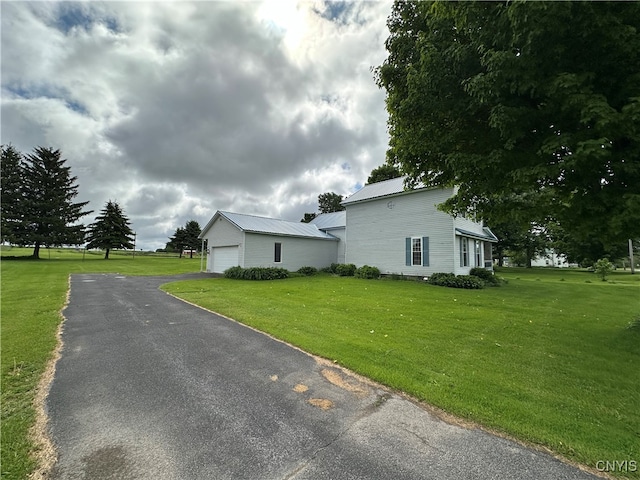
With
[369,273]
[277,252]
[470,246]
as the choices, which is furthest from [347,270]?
[470,246]

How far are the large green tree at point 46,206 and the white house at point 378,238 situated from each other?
22091 millimetres

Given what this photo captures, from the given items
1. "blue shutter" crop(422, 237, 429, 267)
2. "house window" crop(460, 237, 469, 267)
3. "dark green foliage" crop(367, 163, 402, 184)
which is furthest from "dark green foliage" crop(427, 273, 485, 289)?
"dark green foliage" crop(367, 163, 402, 184)

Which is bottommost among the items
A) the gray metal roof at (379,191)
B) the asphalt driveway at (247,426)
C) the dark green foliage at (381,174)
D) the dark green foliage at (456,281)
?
the asphalt driveway at (247,426)

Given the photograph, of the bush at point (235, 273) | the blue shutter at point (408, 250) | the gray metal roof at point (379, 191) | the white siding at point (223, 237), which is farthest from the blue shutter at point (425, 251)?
the white siding at point (223, 237)

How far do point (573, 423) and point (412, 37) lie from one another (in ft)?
23.8

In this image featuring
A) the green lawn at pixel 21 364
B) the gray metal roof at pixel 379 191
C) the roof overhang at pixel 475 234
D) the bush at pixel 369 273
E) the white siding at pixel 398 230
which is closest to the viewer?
the green lawn at pixel 21 364

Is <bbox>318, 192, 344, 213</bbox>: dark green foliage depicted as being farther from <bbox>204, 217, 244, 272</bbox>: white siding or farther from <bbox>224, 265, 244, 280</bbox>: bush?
<bbox>224, 265, 244, 280</bbox>: bush

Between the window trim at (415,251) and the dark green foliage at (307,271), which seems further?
the dark green foliage at (307,271)

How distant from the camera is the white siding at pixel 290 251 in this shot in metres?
20.4

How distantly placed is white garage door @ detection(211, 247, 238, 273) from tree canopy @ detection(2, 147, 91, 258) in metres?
23.7

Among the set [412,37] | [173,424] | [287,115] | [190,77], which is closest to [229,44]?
[190,77]

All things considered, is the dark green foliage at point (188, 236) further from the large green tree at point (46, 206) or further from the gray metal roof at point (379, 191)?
the gray metal roof at point (379, 191)

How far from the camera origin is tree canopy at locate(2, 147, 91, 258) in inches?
1241

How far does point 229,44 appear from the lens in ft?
35.4
